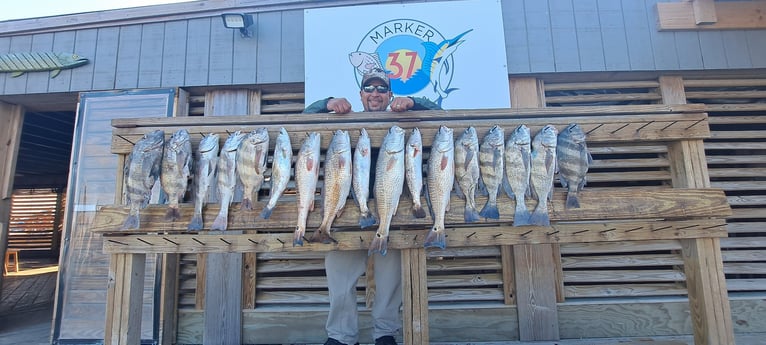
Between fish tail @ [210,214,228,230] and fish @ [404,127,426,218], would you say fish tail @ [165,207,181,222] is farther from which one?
fish @ [404,127,426,218]

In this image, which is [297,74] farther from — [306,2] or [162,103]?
[162,103]

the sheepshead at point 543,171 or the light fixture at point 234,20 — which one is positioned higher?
the light fixture at point 234,20

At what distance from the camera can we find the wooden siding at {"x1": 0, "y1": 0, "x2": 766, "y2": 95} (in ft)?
11.5

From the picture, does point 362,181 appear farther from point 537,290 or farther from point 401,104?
point 537,290

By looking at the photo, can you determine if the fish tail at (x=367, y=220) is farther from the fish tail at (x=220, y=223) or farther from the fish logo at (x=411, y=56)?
the fish logo at (x=411, y=56)

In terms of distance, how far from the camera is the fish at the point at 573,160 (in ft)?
6.55

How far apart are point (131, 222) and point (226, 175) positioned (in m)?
0.53

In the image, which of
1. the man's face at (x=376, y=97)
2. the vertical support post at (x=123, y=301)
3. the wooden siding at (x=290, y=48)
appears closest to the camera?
the vertical support post at (x=123, y=301)

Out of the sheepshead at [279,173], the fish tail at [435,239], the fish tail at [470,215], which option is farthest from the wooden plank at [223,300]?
the fish tail at [470,215]

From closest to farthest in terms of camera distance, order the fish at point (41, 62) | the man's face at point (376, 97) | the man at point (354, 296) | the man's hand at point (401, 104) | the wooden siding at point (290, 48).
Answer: the man's hand at point (401, 104)
the man at point (354, 296)
the man's face at point (376, 97)
the wooden siding at point (290, 48)
the fish at point (41, 62)

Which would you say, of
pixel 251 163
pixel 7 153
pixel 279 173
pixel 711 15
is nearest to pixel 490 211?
pixel 279 173

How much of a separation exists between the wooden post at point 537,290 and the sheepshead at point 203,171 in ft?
7.95

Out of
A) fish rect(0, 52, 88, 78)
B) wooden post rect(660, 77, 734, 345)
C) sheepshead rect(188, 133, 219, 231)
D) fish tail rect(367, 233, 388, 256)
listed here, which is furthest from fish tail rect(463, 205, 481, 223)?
fish rect(0, 52, 88, 78)

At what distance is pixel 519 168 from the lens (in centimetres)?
195
